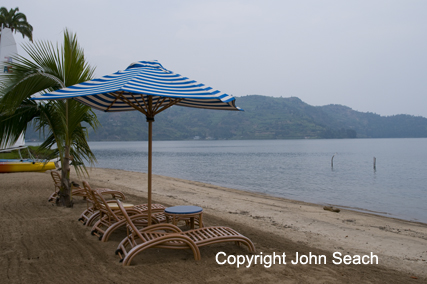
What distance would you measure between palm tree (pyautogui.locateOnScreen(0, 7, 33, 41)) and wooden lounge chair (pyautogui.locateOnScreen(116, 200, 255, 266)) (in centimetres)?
3990

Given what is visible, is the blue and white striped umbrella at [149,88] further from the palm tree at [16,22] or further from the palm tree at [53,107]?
the palm tree at [16,22]

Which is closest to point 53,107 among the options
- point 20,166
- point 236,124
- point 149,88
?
point 149,88

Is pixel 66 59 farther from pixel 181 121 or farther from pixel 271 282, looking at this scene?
pixel 181 121

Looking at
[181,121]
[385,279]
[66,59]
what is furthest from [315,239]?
[181,121]

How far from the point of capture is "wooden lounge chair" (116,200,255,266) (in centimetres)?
369

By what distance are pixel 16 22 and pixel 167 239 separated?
42177 millimetres

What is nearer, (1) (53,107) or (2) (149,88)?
(2) (149,88)

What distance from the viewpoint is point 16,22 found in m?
36.8

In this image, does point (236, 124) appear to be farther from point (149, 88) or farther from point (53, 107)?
point (149, 88)

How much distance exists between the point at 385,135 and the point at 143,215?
703ft

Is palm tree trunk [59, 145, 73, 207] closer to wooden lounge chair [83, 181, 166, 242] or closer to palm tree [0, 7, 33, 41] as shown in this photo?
wooden lounge chair [83, 181, 166, 242]

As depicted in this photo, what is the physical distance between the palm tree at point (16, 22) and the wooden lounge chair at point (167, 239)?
39.9 meters

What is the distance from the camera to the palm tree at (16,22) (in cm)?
3578

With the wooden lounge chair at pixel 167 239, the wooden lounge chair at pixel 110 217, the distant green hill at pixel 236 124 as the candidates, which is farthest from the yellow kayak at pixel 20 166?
the distant green hill at pixel 236 124
